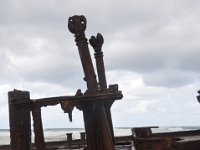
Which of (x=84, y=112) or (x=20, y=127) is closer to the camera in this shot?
(x=84, y=112)

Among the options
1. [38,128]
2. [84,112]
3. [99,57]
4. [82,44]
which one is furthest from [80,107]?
[99,57]

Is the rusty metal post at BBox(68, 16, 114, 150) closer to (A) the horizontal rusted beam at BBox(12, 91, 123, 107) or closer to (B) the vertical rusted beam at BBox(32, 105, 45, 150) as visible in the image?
(A) the horizontal rusted beam at BBox(12, 91, 123, 107)

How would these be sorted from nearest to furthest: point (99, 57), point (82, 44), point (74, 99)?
1. point (74, 99)
2. point (82, 44)
3. point (99, 57)

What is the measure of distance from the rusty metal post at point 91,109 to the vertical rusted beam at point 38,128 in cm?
56

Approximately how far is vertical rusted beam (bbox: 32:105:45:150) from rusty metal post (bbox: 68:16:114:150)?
22.2 inches

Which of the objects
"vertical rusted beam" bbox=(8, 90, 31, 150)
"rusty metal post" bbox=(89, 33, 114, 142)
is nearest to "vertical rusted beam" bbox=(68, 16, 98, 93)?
"vertical rusted beam" bbox=(8, 90, 31, 150)

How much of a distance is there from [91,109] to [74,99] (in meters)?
0.27

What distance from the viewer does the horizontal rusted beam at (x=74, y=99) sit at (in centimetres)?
425

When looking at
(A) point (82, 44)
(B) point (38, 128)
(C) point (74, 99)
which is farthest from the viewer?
(A) point (82, 44)

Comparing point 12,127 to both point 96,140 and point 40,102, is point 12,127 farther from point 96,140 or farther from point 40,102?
point 96,140

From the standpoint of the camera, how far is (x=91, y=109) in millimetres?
4539

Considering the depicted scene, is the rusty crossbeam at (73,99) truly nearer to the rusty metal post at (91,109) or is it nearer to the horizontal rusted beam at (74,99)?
the horizontal rusted beam at (74,99)

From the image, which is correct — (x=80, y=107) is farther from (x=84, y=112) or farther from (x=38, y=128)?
(x=38, y=128)

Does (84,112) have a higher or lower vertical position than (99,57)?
lower
